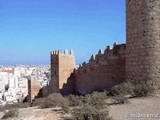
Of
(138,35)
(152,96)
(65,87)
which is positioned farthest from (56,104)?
(65,87)

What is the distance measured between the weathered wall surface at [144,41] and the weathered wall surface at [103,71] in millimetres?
2152

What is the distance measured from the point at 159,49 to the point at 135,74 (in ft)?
5.06

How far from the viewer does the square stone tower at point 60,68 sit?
20297mm

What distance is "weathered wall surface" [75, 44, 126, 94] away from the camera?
48.2 feet

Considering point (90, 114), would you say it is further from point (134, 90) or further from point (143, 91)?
point (134, 90)

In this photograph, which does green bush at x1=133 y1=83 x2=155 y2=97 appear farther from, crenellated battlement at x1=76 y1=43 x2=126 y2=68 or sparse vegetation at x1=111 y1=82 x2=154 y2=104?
crenellated battlement at x1=76 y1=43 x2=126 y2=68

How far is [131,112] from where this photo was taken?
26.2 ft

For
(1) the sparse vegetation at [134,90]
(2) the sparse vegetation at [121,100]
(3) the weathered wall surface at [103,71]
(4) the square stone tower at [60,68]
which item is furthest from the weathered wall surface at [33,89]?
(2) the sparse vegetation at [121,100]

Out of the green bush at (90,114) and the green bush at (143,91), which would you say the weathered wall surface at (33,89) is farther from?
the green bush at (90,114)

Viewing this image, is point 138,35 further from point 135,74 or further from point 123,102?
point 123,102

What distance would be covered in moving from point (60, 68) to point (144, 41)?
31.7 feet

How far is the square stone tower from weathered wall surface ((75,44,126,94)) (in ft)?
3.94

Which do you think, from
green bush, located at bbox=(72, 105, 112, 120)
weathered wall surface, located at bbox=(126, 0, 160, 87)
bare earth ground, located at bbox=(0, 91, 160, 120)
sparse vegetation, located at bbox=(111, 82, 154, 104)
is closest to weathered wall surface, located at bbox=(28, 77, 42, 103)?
weathered wall surface, located at bbox=(126, 0, 160, 87)

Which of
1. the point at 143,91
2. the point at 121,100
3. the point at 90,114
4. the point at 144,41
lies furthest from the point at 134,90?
the point at 90,114
